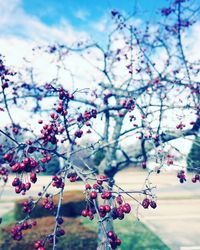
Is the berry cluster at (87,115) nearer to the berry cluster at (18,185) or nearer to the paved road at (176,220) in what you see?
the berry cluster at (18,185)

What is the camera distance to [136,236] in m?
9.70

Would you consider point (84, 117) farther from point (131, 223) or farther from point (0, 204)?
point (0, 204)

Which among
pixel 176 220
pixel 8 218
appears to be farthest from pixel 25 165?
pixel 176 220

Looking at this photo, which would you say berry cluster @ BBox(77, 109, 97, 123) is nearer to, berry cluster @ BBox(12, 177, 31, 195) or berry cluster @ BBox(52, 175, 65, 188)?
berry cluster @ BBox(52, 175, 65, 188)

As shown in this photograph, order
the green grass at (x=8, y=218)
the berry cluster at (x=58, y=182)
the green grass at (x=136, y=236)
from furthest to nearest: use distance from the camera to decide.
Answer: the green grass at (x=8, y=218)
the green grass at (x=136, y=236)
the berry cluster at (x=58, y=182)

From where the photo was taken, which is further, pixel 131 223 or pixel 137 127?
pixel 131 223

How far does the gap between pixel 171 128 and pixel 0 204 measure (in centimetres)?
1373

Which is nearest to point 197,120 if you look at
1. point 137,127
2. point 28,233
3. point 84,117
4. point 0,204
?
point 137,127

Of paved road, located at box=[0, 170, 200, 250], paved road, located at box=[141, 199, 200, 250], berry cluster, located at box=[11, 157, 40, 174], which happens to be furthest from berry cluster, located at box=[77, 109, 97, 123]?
paved road, located at box=[141, 199, 200, 250]

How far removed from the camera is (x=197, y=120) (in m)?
5.59

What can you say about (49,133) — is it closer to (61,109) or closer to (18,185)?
(61,109)

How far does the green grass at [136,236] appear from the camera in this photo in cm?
859

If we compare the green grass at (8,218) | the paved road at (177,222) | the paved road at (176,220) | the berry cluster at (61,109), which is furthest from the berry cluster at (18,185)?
the green grass at (8,218)

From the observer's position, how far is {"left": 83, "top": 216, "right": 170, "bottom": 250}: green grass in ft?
28.2
